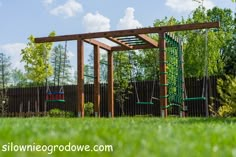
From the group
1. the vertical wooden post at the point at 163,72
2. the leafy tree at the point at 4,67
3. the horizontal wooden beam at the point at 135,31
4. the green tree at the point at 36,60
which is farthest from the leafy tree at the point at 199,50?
the leafy tree at the point at 4,67

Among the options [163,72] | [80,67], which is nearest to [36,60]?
[80,67]

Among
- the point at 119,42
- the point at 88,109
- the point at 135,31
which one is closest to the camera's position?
the point at 135,31

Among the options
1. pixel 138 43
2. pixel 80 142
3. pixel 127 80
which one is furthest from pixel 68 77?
pixel 80 142

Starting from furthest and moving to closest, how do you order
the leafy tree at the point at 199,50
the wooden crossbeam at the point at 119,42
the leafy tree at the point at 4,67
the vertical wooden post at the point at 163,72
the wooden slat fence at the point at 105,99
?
1. the leafy tree at the point at 4,67
2. the leafy tree at the point at 199,50
3. the wooden slat fence at the point at 105,99
4. the wooden crossbeam at the point at 119,42
5. the vertical wooden post at the point at 163,72

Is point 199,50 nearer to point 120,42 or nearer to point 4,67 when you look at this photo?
point 120,42

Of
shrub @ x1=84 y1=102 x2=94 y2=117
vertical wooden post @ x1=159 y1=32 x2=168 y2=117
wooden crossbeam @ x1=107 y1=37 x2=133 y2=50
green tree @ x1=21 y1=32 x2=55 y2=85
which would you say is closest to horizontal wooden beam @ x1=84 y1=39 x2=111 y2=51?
wooden crossbeam @ x1=107 y1=37 x2=133 y2=50

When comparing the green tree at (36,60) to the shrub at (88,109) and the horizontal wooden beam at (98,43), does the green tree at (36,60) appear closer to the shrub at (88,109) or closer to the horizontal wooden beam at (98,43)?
the shrub at (88,109)

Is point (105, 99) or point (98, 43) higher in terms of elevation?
point (98, 43)

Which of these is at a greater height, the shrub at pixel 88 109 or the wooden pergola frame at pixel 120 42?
the wooden pergola frame at pixel 120 42

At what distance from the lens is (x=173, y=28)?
12.9 metres

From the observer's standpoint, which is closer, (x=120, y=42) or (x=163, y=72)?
(x=163, y=72)

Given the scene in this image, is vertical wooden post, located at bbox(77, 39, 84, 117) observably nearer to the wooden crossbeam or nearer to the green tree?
the wooden crossbeam

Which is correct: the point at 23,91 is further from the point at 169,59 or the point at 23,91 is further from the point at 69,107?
the point at 169,59

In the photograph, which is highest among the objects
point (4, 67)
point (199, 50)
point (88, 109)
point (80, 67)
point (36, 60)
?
point (199, 50)
